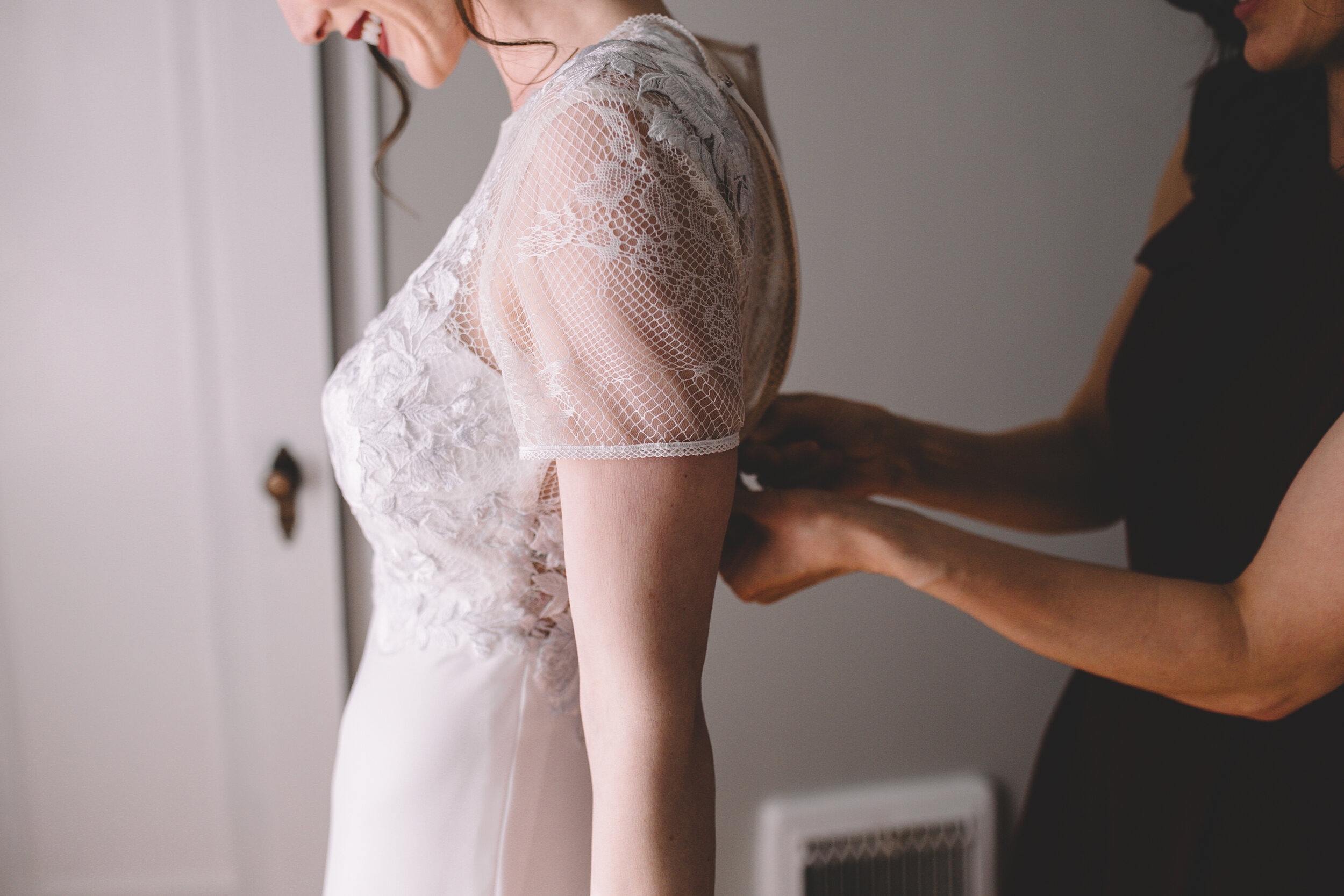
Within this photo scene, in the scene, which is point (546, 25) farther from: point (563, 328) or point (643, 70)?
point (563, 328)

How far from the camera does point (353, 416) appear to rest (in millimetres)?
657

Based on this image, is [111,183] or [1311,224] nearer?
[1311,224]

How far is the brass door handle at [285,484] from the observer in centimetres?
136

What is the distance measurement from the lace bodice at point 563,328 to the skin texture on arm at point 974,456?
0.15m

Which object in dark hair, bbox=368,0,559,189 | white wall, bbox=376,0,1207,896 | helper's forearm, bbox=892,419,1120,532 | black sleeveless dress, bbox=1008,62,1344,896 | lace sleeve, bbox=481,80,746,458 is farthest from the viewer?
white wall, bbox=376,0,1207,896

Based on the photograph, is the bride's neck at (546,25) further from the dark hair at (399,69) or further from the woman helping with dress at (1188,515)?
the woman helping with dress at (1188,515)

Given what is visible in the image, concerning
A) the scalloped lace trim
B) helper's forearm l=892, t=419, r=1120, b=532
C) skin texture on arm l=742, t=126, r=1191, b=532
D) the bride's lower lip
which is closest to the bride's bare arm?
the scalloped lace trim

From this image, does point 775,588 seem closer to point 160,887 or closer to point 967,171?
point 967,171

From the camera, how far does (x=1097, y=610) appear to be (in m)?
0.69

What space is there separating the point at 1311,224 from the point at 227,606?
62.7 inches

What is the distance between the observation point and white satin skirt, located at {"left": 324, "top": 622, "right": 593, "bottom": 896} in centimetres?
70

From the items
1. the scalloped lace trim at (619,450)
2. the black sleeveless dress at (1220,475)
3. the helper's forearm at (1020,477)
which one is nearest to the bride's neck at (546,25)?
the scalloped lace trim at (619,450)

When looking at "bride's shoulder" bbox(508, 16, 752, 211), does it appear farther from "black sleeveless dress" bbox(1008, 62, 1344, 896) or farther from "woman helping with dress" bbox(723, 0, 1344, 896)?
"black sleeveless dress" bbox(1008, 62, 1344, 896)

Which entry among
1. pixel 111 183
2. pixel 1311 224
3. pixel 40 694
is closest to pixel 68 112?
pixel 111 183
